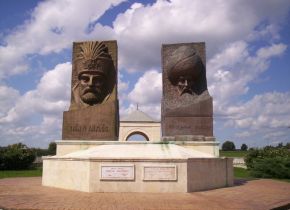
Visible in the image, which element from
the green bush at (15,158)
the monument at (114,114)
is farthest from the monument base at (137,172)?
the green bush at (15,158)

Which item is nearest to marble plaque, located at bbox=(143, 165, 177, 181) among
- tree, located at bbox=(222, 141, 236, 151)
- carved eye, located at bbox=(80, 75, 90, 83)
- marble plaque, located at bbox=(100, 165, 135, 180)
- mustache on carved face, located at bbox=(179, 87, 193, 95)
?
marble plaque, located at bbox=(100, 165, 135, 180)

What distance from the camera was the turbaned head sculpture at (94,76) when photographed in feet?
48.6

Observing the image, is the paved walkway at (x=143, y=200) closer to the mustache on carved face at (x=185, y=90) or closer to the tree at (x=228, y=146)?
the mustache on carved face at (x=185, y=90)

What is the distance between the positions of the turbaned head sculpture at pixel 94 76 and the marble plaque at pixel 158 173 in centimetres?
577

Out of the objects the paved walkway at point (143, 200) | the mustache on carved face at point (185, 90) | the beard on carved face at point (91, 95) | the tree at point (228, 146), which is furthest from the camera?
the tree at point (228, 146)

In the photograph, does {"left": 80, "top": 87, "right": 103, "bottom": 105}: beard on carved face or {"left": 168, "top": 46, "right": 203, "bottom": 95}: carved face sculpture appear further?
{"left": 168, "top": 46, "right": 203, "bottom": 95}: carved face sculpture

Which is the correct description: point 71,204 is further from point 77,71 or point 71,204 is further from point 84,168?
point 77,71

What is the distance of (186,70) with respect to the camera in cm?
1509

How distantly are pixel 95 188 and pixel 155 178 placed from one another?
1574 mm

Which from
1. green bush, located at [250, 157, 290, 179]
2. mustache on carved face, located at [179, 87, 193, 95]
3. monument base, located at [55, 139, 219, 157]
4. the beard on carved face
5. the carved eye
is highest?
the carved eye

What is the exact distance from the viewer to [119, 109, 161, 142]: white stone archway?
32.9m

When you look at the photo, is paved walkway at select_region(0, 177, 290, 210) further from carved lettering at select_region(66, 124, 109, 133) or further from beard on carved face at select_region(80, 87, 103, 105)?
beard on carved face at select_region(80, 87, 103, 105)

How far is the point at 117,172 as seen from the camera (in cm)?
968

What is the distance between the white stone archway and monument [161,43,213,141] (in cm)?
1758
